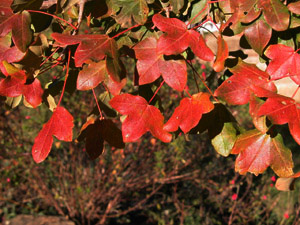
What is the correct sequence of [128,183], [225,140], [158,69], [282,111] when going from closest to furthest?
[282,111]
[158,69]
[225,140]
[128,183]

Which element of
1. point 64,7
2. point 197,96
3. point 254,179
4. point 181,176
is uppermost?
point 64,7

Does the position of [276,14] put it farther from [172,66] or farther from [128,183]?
[128,183]

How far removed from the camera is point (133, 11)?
906mm

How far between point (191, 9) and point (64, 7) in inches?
13.5

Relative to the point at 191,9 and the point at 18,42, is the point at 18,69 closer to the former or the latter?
the point at 18,42

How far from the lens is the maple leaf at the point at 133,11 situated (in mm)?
894

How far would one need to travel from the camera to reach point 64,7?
0.91 m

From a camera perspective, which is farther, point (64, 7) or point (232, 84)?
point (64, 7)

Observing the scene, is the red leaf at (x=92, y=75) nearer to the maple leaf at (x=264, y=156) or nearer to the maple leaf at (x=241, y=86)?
the maple leaf at (x=241, y=86)

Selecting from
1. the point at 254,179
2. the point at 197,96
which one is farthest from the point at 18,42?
the point at 254,179

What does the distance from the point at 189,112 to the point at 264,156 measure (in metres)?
0.20

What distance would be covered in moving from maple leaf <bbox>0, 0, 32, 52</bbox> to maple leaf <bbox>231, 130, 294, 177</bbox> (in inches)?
22.2

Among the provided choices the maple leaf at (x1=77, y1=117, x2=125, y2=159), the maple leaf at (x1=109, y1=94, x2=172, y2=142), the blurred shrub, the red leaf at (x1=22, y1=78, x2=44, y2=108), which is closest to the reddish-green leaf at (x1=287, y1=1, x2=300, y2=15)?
the maple leaf at (x1=109, y1=94, x2=172, y2=142)

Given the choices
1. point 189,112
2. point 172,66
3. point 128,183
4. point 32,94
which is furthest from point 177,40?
point 128,183
